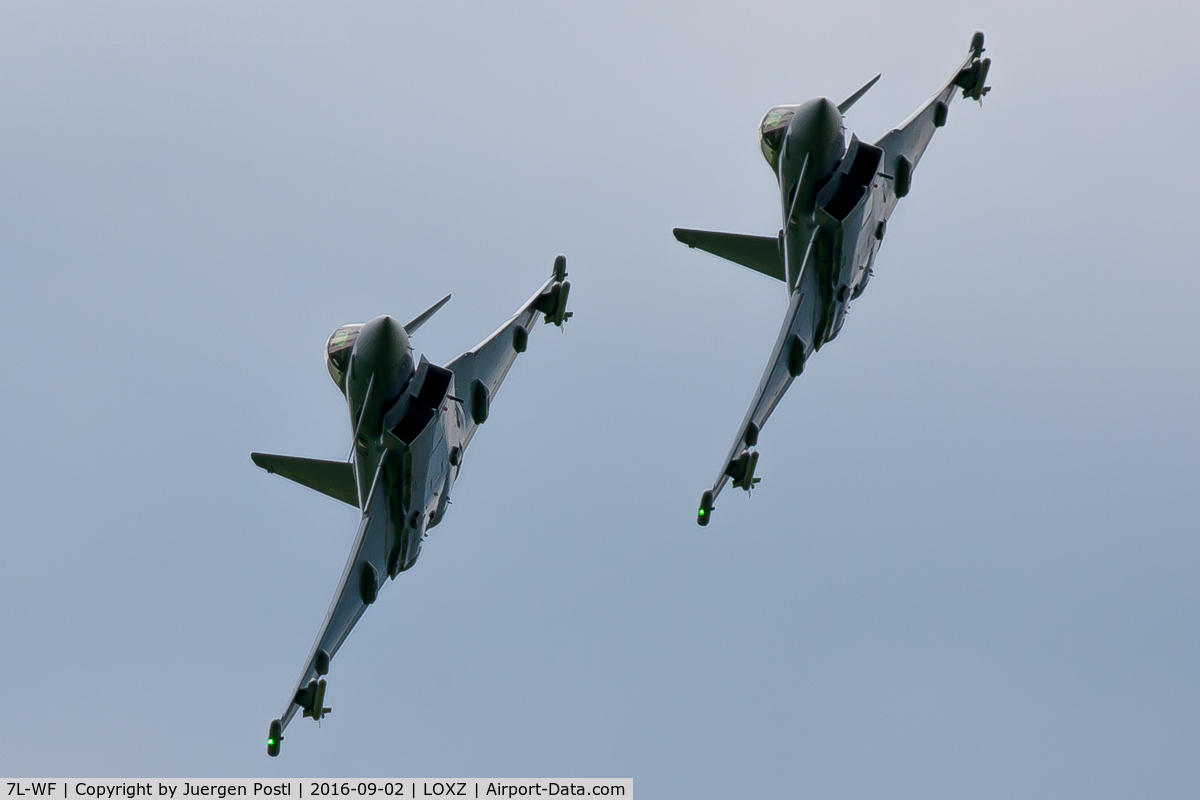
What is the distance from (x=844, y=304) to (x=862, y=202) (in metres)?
4.50

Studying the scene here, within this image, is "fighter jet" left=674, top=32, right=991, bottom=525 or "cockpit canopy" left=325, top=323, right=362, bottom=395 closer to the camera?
"cockpit canopy" left=325, top=323, right=362, bottom=395

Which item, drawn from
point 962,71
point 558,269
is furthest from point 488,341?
point 962,71

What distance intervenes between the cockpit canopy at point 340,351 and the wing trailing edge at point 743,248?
16.0 metres

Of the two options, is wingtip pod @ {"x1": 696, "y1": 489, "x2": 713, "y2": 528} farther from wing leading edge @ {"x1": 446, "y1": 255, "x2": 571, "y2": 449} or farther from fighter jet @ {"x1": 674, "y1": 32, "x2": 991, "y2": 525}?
wing leading edge @ {"x1": 446, "y1": 255, "x2": 571, "y2": 449}

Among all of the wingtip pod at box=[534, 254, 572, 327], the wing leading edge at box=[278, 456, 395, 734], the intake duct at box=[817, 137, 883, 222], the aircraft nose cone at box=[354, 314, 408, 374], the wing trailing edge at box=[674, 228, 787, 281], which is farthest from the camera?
the wingtip pod at box=[534, 254, 572, 327]

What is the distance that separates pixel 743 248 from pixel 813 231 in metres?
5.46

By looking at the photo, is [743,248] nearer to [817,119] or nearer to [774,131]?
[774,131]

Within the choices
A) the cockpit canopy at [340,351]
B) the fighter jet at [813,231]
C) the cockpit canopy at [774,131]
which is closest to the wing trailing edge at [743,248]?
the fighter jet at [813,231]

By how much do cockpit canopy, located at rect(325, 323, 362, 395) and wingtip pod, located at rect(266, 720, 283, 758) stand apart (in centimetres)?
1130

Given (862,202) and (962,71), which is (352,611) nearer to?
(862,202)

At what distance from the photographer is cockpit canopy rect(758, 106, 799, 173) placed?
56.5 meters

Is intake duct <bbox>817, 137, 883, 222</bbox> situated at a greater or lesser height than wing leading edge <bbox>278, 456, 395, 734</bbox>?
greater

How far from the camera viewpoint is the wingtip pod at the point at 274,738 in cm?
5219

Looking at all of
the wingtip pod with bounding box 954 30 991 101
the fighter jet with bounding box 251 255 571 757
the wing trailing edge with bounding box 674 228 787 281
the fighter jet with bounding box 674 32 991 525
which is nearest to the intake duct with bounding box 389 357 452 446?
the fighter jet with bounding box 251 255 571 757
